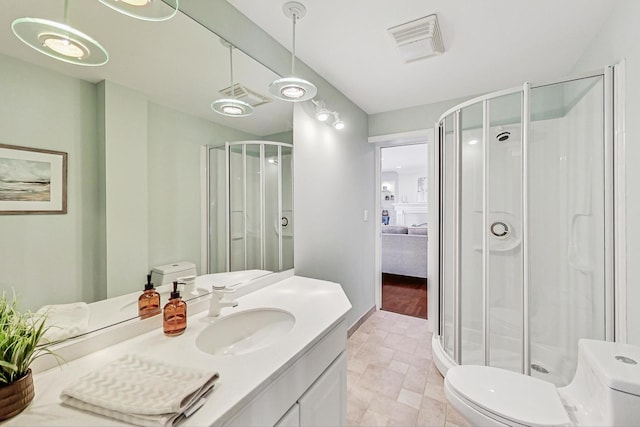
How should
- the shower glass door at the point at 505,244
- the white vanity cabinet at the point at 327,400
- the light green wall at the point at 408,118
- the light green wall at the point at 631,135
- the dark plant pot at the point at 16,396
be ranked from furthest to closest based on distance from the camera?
the light green wall at the point at 408,118 → the shower glass door at the point at 505,244 → the light green wall at the point at 631,135 → the white vanity cabinet at the point at 327,400 → the dark plant pot at the point at 16,396

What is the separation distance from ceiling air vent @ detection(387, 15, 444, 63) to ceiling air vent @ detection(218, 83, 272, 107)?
912 mm

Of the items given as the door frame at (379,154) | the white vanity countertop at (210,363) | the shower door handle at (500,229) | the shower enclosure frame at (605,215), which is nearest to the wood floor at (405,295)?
the door frame at (379,154)

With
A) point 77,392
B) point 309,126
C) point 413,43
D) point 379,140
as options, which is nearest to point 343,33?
point 413,43

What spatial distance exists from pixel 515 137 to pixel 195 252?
243 centimetres

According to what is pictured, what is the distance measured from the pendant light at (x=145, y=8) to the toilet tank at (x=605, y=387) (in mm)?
2057


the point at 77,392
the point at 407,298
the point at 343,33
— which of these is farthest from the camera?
the point at 407,298

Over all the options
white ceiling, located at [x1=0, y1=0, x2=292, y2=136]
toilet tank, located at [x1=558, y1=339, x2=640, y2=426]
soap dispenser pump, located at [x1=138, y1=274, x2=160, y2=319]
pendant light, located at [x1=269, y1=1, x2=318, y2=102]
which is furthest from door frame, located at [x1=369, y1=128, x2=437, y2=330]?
soap dispenser pump, located at [x1=138, y1=274, x2=160, y2=319]

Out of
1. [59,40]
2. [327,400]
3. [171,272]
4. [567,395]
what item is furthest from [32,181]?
[567,395]

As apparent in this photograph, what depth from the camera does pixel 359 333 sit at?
2.73 m

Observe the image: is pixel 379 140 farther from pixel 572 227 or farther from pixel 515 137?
pixel 572 227

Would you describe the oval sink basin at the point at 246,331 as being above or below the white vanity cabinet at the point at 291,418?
above

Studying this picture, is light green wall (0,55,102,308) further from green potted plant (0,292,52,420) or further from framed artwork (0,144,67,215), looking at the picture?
green potted plant (0,292,52,420)

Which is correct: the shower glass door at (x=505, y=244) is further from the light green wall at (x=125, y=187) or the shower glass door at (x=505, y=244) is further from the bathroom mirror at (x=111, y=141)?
the light green wall at (x=125, y=187)

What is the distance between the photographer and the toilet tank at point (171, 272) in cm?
110
